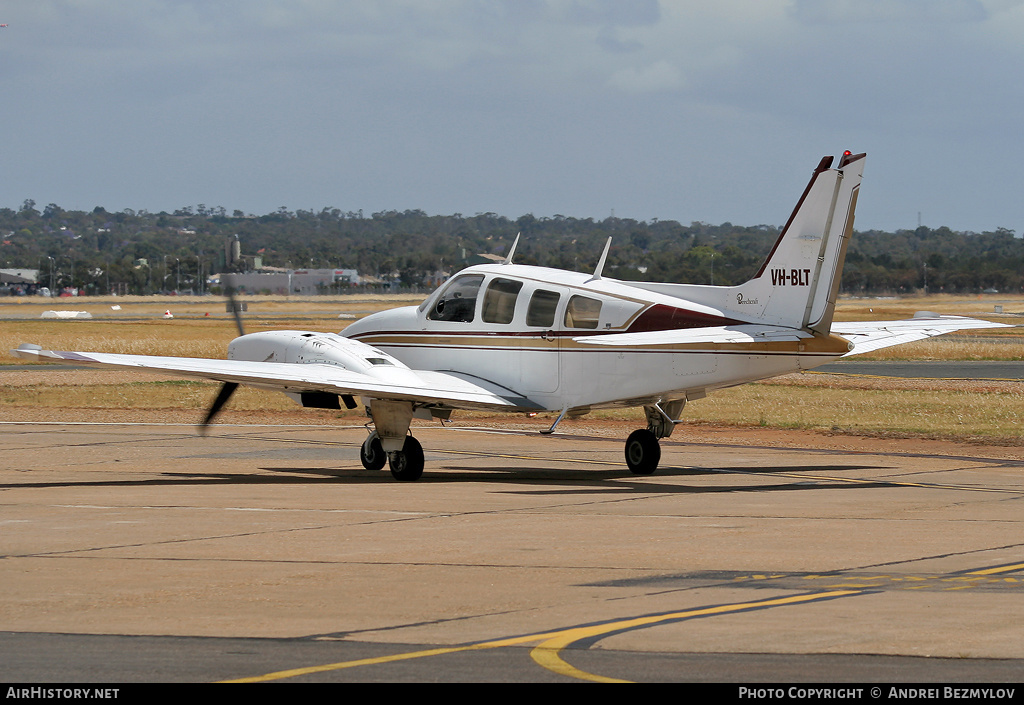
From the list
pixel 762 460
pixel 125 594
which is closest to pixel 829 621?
pixel 125 594

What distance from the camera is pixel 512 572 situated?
39.6 ft

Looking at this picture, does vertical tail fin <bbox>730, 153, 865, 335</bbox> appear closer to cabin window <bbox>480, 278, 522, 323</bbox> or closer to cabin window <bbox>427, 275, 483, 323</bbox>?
cabin window <bbox>480, 278, 522, 323</bbox>

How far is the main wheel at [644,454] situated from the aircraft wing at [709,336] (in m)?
2.49

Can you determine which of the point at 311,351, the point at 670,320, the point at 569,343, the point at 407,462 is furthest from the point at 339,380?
the point at 670,320

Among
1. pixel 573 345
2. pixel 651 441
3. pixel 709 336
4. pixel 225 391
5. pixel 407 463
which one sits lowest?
pixel 407 463


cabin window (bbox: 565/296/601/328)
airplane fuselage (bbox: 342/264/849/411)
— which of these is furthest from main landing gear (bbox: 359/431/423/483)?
cabin window (bbox: 565/296/601/328)

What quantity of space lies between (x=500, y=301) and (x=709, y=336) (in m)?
3.96

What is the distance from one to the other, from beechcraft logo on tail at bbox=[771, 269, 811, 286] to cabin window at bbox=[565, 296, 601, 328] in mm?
2754

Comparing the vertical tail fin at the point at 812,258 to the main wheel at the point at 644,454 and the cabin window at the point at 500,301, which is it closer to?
the main wheel at the point at 644,454

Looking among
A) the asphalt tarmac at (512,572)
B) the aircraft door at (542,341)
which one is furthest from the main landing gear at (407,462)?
the aircraft door at (542,341)

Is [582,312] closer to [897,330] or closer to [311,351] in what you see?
[311,351]

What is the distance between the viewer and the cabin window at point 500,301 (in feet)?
68.6

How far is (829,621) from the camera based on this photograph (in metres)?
9.62
